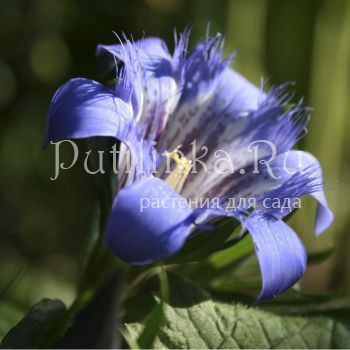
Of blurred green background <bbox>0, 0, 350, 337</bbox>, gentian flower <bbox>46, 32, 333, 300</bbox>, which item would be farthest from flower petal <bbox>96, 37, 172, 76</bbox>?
blurred green background <bbox>0, 0, 350, 337</bbox>

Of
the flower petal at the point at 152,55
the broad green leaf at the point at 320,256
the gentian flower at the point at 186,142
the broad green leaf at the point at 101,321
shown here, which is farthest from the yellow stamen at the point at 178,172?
the broad green leaf at the point at 101,321

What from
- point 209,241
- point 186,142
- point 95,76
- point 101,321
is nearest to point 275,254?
point 209,241

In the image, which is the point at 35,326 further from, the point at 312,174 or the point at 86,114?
the point at 312,174

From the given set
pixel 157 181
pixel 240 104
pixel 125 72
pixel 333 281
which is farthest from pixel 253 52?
pixel 157 181

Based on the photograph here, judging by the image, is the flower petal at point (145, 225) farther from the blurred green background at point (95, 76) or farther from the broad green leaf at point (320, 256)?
the blurred green background at point (95, 76)

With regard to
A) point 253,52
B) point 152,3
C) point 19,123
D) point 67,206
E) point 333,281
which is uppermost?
point 152,3

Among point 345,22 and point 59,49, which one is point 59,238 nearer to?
point 59,49

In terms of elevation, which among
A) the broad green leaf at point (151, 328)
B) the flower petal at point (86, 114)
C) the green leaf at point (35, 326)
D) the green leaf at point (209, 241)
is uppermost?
the flower petal at point (86, 114)
